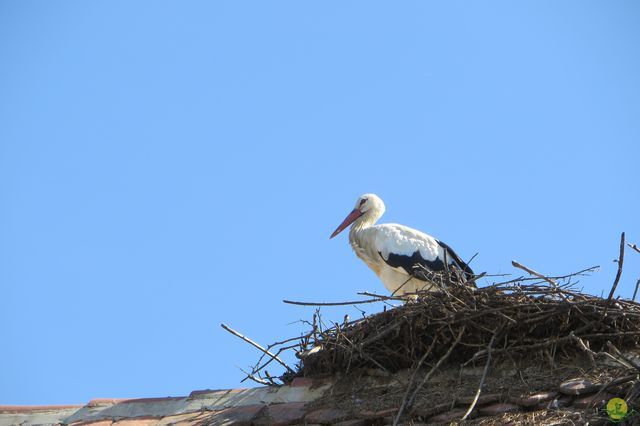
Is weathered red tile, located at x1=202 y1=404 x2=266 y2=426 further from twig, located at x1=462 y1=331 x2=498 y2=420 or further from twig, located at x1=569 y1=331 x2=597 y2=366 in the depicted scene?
twig, located at x1=569 y1=331 x2=597 y2=366

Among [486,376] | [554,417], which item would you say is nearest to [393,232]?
[486,376]

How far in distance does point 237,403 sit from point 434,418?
3.63 ft

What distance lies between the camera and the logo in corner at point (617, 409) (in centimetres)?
387

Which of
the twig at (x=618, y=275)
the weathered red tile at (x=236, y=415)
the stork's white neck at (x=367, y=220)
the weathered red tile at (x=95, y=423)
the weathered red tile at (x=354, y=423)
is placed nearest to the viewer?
the twig at (x=618, y=275)

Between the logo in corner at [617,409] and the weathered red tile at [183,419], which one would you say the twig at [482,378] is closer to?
the logo in corner at [617,409]

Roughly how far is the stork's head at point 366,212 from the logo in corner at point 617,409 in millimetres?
5860

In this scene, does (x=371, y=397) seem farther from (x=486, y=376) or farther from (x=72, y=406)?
(x=72, y=406)

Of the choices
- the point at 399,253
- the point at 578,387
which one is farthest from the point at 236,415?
the point at 399,253

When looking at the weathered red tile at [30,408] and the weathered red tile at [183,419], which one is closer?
the weathered red tile at [183,419]

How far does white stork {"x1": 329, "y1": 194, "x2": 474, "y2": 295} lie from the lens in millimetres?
8469

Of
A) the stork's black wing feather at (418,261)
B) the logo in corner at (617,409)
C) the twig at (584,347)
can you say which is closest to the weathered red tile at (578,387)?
the twig at (584,347)

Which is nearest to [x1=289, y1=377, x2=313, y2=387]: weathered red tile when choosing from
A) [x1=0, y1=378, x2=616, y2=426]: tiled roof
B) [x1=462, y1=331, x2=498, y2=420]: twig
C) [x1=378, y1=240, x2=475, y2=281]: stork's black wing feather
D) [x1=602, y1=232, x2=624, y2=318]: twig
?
[x1=0, y1=378, x2=616, y2=426]: tiled roof

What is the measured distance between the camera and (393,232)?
29.3ft

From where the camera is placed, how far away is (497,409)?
4320mm
